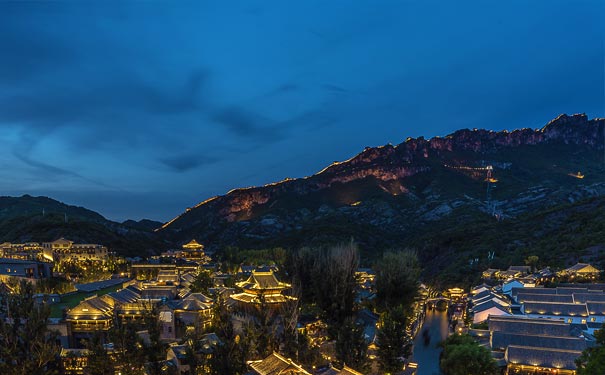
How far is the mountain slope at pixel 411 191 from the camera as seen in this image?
346ft

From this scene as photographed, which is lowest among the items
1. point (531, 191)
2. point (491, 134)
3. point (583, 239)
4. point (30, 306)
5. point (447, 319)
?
point (447, 319)

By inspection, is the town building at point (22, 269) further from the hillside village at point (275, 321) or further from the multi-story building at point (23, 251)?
the multi-story building at point (23, 251)

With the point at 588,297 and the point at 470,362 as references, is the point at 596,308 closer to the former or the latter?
the point at 588,297

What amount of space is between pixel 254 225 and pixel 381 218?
40711mm

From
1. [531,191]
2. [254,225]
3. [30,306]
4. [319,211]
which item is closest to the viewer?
[30,306]

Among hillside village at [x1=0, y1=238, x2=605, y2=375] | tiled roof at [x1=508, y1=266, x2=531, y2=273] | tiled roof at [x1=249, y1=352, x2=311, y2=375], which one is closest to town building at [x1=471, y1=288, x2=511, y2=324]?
hillside village at [x1=0, y1=238, x2=605, y2=375]

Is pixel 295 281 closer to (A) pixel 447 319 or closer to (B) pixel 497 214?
(A) pixel 447 319

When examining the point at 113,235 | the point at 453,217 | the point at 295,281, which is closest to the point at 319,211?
the point at 453,217

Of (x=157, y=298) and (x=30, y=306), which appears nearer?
(x=30, y=306)

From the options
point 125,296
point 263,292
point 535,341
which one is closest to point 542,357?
point 535,341

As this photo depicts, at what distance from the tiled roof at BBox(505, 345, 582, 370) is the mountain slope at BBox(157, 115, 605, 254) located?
212 feet

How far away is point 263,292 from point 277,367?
57.4 ft

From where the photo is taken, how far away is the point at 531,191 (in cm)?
11175

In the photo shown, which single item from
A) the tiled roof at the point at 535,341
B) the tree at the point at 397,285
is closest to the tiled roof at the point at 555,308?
the tiled roof at the point at 535,341
